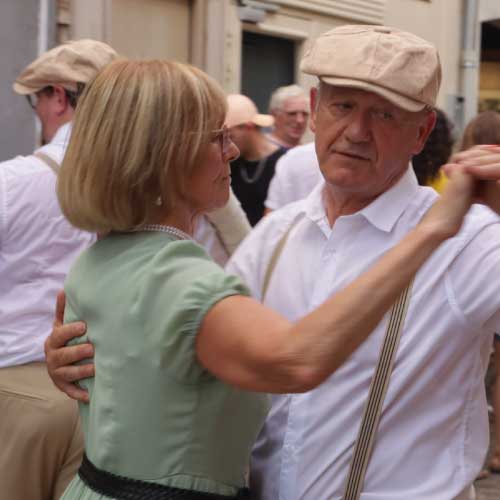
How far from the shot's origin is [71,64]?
3.53 meters

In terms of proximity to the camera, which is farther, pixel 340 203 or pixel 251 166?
pixel 251 166

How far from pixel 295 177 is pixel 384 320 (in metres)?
3.21

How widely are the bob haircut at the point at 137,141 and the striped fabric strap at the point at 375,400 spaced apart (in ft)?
1.67

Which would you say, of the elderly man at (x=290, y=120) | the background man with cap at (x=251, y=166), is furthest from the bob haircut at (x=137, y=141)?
the elderly man at (x=290, y=120)

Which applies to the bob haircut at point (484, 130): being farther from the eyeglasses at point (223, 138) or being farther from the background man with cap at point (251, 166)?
the eyeglasses at point (223, 138)

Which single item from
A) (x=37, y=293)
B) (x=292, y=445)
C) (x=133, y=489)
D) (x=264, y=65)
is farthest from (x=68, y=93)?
(x=264, y=65)

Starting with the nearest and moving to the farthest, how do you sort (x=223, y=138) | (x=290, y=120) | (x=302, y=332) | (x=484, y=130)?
(x=302, y=332)
(x=223, y=138)
(x=484, y=130)
(x=290, y=120)

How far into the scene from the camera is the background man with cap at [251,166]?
6.17 metres

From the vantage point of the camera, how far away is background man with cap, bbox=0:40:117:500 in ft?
10.1

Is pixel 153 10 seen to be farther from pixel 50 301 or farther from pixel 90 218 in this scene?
pixel 90 218

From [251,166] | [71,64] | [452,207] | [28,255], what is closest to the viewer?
[452,207]

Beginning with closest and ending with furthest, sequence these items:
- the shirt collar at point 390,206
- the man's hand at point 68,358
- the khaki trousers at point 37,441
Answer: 1. the man's hand at point 68,358
2. the shirt collar at point 390,206
3. the khaki trousers at point 37,441

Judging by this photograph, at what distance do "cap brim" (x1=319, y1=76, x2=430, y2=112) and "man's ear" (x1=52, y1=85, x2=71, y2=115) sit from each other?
5.14ft

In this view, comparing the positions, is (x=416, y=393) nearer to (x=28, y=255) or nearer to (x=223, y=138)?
(x=223, y=138)
